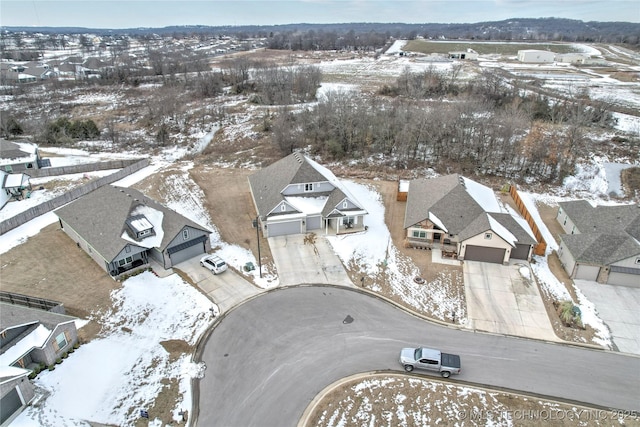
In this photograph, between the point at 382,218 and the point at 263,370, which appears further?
the point at 382,218

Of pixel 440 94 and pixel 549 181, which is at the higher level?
pixel 440 94

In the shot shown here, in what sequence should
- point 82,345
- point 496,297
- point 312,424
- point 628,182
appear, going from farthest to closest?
point 628,182 → point 496,297 → point 82,345 → point 312,424

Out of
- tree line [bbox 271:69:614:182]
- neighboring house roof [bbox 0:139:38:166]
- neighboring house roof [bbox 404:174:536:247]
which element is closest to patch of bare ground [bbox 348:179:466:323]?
neighboring house roof [bbox 404:174:536:247]

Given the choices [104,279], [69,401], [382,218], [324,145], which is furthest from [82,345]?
[324,145]

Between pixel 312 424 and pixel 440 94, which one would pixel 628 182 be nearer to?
pixel 440 94

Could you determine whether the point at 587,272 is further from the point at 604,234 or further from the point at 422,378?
the point at 422,378

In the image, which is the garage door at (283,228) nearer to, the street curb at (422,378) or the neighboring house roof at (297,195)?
the neighboring house roof at (297,195)
